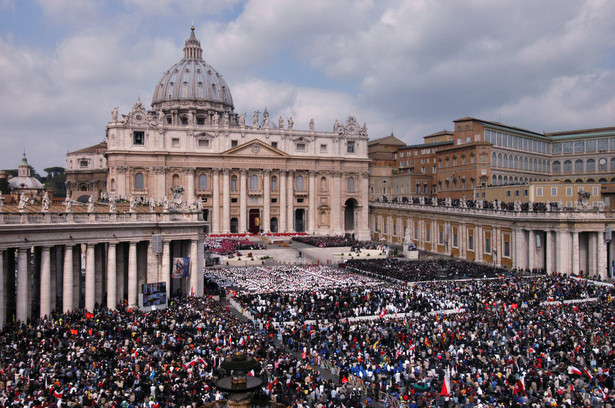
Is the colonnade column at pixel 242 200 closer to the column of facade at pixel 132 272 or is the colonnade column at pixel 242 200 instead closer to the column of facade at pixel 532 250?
the column of facade at pixel 532 250

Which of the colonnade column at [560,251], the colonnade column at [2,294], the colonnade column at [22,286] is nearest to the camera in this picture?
the colonnade column at [2,294]

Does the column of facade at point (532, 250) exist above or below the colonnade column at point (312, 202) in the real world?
below

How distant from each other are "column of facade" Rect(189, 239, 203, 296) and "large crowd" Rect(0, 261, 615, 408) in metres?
2.29

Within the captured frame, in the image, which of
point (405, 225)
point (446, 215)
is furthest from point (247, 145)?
point (446, 215)

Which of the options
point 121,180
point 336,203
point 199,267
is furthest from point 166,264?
point 336,203

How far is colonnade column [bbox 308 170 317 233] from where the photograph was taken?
9419cm

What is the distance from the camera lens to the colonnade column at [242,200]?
295 ft

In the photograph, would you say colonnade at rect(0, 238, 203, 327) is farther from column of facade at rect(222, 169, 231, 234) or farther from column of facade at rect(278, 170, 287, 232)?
column of facade at rect(278, 170, 287, 232)

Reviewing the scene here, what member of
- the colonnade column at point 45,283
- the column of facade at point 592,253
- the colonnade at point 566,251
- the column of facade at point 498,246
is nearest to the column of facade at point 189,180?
the column of facade at point 498,246

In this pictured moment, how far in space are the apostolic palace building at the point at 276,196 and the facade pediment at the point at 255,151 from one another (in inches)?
7.5

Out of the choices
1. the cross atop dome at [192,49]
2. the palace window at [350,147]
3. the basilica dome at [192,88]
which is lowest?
the palace window at [350,147]

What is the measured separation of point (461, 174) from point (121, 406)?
7117cm

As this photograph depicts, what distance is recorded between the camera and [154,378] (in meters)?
20.7

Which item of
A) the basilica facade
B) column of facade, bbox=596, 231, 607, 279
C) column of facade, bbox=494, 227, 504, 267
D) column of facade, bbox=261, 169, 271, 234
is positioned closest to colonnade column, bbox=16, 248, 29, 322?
column of facade, bbox=494, 227, 504, 267
